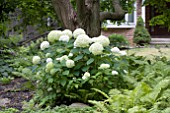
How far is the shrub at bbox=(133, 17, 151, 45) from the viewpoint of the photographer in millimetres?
16250

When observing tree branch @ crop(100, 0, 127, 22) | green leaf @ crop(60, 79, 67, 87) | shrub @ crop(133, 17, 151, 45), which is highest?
tree branch @ crop(100, 0, 127, 22)

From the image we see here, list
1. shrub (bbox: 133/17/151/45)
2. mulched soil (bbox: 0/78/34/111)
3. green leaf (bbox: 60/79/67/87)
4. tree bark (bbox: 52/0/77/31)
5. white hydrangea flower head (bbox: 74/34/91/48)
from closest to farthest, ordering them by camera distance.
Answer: green leaf (bbox: 60/79/67/87) → white hydrangea flower head (bbox: 74/34/91/48) → mulched soil (bbox: 0/78/34/111) → tree bark (bbox: 52/0/77/31) → shrub (bbox: 133/17/151/45)

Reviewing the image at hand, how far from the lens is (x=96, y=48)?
409 centimetres

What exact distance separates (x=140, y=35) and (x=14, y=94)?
11.8 m

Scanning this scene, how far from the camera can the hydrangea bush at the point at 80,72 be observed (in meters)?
4.13

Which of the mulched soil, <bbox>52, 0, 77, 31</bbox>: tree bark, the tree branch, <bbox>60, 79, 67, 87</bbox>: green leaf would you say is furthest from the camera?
the tree branch

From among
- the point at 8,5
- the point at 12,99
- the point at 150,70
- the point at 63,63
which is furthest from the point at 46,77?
the point at 8,5

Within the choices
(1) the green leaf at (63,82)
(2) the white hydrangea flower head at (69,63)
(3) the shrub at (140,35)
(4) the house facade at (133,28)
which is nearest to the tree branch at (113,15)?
(2) the white hydrangea flower head at (69,63)

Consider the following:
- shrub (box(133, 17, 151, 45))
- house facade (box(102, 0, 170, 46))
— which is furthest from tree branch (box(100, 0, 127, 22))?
house facade (box(102, 0, 170, 46))

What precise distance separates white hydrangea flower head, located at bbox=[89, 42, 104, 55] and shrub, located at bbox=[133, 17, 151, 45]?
1235 centimetres

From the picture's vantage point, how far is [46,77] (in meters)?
4.27

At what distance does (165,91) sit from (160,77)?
0.56 m

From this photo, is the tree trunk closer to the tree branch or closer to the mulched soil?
the tree branch

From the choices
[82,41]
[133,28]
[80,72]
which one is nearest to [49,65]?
[80,72]
